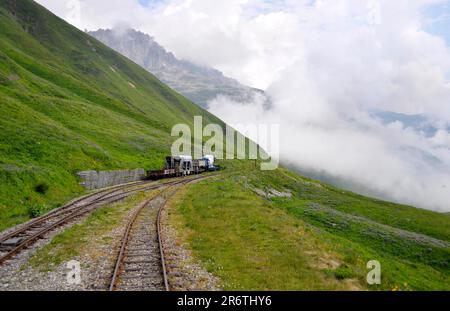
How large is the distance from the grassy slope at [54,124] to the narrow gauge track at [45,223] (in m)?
1.66

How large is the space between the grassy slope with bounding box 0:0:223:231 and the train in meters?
→ 4.22

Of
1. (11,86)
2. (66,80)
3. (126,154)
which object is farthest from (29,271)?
(66,80)

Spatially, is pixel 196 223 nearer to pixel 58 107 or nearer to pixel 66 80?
pixel 58 107

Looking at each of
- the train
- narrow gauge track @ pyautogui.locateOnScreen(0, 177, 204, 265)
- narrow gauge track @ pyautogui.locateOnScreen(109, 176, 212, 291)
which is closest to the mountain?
narrow gauge track @ pyautogui.locateOnScreen(109, 176, 212, 291)

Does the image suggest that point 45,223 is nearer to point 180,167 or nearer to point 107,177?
point 107,177

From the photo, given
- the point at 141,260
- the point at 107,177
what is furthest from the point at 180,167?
the point at 141,260

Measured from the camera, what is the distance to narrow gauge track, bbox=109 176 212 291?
46.9 feet

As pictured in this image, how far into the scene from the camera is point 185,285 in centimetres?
1430

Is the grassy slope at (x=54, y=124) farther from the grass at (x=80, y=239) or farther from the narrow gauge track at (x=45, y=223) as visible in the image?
the grass at (x=80, y=239)

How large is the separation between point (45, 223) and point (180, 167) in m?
48.7

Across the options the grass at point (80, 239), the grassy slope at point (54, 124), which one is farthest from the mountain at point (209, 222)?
the grassy slope at point (54, 124)

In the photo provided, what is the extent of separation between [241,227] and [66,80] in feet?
403

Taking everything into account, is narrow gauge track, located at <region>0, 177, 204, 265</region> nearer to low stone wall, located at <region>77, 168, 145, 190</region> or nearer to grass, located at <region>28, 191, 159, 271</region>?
grass, located at <region>28, 191, 159, 271</region>

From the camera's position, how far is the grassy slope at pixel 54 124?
34.9m
